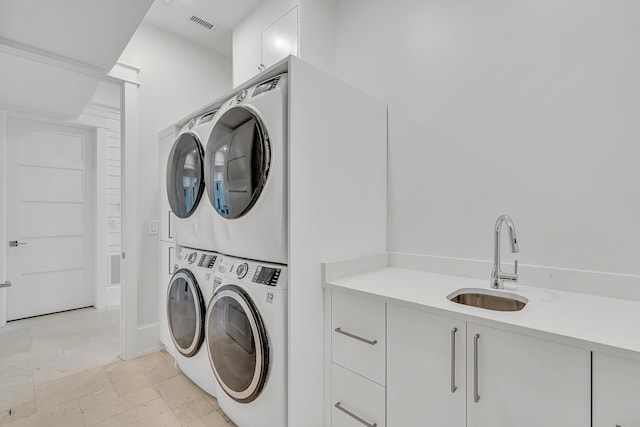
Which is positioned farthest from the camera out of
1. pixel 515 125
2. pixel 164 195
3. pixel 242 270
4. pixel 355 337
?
pixel 164 195

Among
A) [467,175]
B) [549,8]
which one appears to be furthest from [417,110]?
[549,8]

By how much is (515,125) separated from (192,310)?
83.2 inches

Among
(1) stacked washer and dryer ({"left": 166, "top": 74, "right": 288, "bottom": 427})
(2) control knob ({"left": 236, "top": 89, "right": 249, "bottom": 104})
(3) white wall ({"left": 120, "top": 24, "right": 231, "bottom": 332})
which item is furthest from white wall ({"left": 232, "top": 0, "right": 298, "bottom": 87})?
(2) control knob ({"left": 236, "top": 89, "right": 249, "bottom": 104})

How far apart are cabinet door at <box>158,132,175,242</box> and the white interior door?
211 centimetres

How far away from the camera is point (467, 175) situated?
1.70 metres

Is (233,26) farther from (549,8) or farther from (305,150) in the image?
(549,8)

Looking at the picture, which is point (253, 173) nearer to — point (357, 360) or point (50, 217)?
point (357, 360)

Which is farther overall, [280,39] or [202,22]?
[202,22]

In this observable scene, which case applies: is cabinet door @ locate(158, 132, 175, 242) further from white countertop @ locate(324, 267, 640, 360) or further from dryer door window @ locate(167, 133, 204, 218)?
white countertop @ locate(324, 267, 640, 360)

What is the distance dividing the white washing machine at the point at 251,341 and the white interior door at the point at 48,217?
3.25 meters

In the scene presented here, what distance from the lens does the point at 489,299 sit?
4.74 feet

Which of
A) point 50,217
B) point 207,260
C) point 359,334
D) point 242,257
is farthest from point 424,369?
point 50,217

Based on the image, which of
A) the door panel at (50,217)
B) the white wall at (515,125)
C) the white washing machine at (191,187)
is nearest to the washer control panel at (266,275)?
the white washing machine at (191,187)

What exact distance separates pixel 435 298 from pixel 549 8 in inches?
55.8
